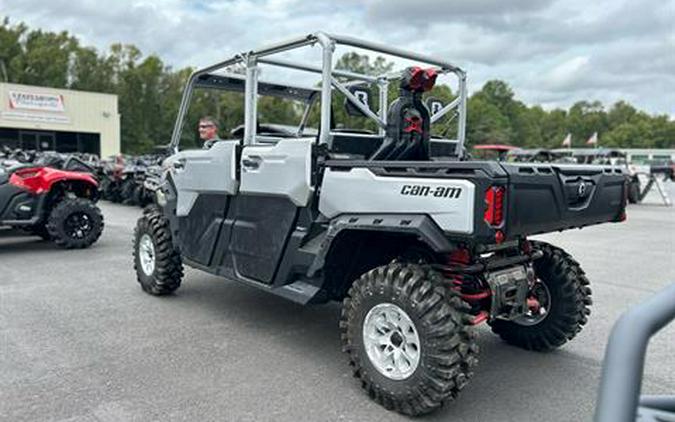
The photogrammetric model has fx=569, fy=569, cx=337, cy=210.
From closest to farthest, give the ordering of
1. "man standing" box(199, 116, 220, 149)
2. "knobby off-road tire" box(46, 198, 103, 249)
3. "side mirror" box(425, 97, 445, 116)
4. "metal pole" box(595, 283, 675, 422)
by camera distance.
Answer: "metal pole" box(595, 283, 675, 422)
"side mirror" box(425, 97, 445, 116)
"man standing" box(199, 116, 220, 149)
"knobby off-road tire" box(46, 198, 103, 249)

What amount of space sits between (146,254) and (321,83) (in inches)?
112

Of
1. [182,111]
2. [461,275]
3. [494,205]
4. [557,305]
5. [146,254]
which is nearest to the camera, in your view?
[494,205]

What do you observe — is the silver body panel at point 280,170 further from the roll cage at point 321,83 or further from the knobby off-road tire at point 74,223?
the knobby off-road tire at point 74,223

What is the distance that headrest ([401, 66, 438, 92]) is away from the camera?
160 inches

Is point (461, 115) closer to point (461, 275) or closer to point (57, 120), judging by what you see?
point (461, 275)

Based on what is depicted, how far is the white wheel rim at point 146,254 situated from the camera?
230 inches

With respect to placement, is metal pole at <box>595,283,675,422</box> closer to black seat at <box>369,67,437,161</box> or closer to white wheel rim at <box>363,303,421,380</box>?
white wheel rim at <box>363,303,421,380</box>

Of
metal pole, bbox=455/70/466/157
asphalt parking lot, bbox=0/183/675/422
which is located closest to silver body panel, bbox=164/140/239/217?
asphalt parking lot, bbox=0/183/675/422

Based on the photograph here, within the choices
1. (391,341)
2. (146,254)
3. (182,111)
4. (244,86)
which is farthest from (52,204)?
(391,341)

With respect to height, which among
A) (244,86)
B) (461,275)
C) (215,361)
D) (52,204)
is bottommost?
(215,361)

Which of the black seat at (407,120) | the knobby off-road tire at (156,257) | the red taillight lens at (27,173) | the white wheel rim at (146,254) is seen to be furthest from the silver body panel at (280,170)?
the red taillight lens at (27,173)

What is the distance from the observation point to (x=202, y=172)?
503cm

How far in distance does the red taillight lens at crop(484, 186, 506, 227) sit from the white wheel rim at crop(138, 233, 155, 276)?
12.8 feet

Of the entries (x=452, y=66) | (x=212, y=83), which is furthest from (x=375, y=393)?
(x=212, y=83)
